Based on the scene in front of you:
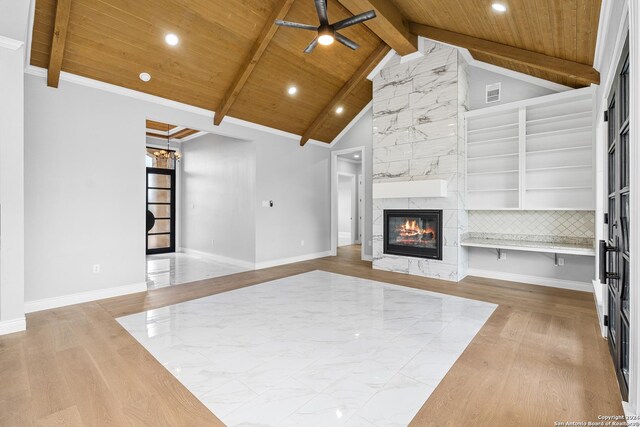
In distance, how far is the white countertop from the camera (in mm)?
4309

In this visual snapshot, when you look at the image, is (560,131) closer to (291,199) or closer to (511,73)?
(511,73)

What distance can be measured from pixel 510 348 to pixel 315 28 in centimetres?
393

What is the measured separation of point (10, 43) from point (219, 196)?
4.61 m

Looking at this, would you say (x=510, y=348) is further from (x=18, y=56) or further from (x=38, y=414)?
(x=18, y=56)

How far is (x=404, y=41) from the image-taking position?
5.18m

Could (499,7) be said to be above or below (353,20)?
above

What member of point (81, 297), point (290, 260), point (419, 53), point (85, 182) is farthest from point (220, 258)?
point (419, 53)

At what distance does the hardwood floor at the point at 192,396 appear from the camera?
1.98m

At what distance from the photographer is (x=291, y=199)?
7289 mm

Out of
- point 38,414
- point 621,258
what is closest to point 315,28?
point 621,258

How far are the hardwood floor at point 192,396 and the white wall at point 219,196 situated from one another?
3122mm

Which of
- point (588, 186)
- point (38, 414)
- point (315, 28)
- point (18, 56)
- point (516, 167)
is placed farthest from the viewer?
point (516, 167)

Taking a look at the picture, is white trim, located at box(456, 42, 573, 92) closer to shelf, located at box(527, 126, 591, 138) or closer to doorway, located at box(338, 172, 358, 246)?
shelf, located at box(527, 126, 591, 138)

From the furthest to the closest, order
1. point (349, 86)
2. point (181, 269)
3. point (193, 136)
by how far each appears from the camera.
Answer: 1. point (193, 136)
2. point (181, 269)
3. point (349, 86)
